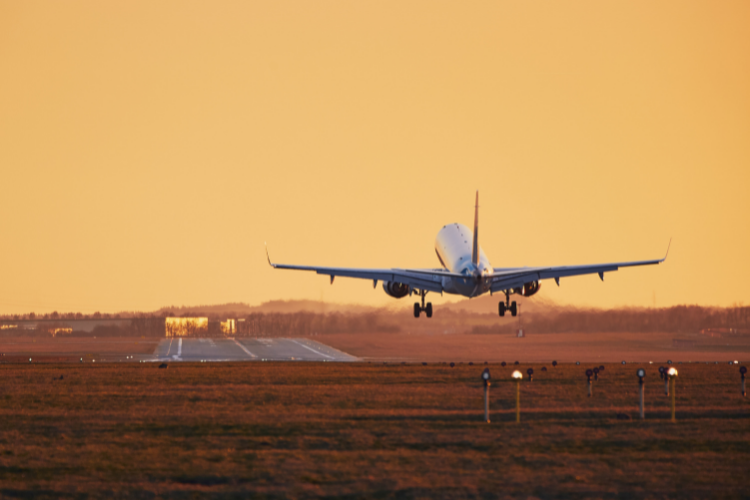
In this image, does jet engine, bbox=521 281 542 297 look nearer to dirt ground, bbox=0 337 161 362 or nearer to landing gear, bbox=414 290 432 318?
landing gear, bbox=414 290 432 318

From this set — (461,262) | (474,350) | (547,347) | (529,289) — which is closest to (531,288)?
(529,289)

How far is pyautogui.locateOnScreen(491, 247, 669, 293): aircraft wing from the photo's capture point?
69.7 metres

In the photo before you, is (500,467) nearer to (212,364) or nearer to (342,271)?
(342,271)

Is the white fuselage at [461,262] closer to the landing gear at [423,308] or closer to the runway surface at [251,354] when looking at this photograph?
the landing gear at [423,308]

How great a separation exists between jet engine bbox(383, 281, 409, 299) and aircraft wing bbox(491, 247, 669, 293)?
9315 millimetres

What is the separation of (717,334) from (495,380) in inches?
4514

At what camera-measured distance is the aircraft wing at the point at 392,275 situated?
71.8m

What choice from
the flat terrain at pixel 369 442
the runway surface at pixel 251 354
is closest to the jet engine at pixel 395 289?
the runway surface at pixel 251 354

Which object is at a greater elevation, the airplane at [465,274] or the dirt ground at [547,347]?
the airplane at [465,274]

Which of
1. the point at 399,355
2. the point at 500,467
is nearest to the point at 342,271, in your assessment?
the point at 399,355

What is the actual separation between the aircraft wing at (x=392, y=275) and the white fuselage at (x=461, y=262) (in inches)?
46.1

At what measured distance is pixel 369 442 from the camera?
30312 millimetres

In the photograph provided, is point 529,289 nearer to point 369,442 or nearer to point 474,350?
point 474,350

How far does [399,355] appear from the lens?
109 meters
